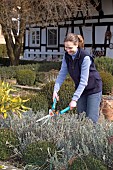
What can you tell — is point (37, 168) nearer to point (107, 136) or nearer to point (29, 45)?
point (107, 136)

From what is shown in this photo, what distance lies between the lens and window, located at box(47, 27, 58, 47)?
26203 millimetres

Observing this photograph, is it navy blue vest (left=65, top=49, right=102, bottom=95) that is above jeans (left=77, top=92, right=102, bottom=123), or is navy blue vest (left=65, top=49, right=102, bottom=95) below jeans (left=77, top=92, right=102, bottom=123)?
above

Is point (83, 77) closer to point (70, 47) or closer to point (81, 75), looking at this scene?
point (81, 75)

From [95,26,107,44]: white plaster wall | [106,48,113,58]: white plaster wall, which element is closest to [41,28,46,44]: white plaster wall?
[95,26,107,44]: white plaster wall

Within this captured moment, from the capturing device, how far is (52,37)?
26.6m

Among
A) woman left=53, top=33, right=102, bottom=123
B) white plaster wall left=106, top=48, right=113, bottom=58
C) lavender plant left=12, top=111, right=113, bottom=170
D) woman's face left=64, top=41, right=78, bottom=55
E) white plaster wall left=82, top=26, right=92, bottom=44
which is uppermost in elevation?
woman's face left=64, top=41, right=78, bottom=55

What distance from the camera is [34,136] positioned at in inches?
192

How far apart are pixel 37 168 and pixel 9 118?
53.2 inches

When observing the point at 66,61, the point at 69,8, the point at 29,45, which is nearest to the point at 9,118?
the point at 66,61

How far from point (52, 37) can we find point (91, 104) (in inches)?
835

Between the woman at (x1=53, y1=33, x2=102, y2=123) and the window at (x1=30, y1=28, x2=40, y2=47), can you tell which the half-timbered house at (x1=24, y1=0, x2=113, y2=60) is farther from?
the woman at (x1=53, y1=33, x2=102, y2=123)

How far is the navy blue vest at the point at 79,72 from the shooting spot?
17.6 feet

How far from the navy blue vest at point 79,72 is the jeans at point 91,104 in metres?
0.07

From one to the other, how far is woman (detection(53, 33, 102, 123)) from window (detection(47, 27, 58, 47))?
20.4 m
